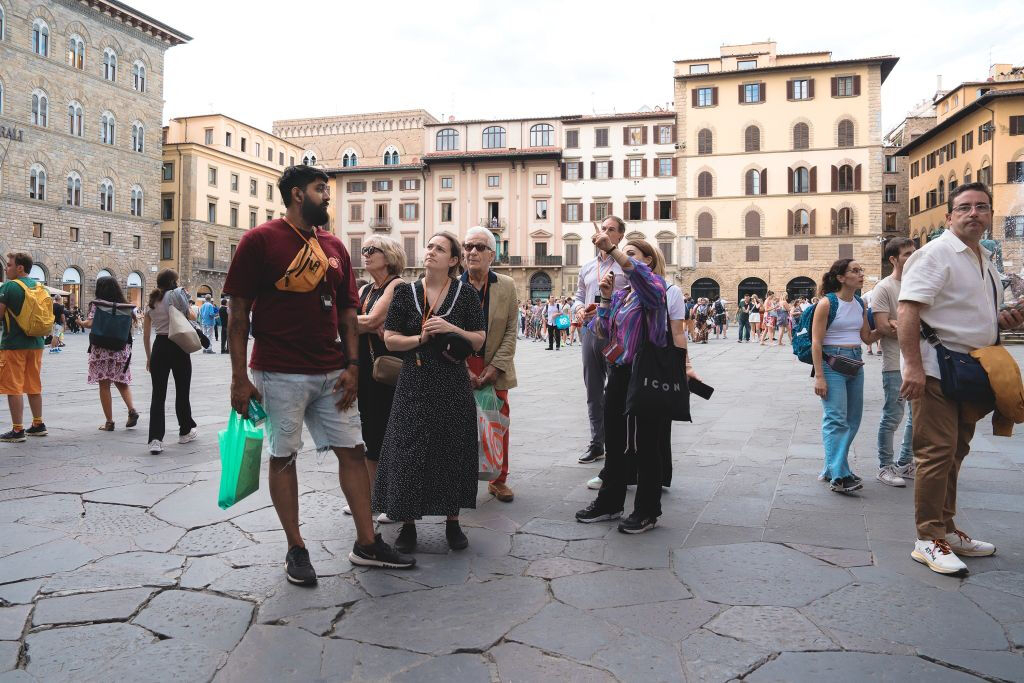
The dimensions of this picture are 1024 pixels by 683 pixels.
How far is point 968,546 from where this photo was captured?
3.49m

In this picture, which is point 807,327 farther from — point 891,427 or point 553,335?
point 553,335

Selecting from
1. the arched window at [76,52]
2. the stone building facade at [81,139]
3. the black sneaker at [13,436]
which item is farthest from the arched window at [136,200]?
the black sneaker at [13,436]

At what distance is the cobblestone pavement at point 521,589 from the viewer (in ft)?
8.09

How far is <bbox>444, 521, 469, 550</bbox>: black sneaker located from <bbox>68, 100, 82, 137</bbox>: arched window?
44309 mm

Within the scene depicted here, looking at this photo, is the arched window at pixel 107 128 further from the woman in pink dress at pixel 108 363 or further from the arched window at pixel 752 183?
the woman in pink dress at pixel 108 363

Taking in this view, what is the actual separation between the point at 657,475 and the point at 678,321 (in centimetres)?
102

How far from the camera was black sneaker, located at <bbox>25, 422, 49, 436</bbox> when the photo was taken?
6684 mm

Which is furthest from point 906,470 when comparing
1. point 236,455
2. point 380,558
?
point 236,455

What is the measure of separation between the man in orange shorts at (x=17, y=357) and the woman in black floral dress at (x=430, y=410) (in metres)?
4.53

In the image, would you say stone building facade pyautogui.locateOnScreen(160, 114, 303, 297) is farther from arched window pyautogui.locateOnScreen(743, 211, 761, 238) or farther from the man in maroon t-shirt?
the man in maroon t-shirt

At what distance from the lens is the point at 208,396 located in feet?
33.0

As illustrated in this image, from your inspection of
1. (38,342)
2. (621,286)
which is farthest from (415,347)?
(38,342)

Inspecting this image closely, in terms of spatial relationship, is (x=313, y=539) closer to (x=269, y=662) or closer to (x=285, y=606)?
(x=285, y=606)

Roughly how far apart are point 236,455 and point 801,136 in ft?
156
